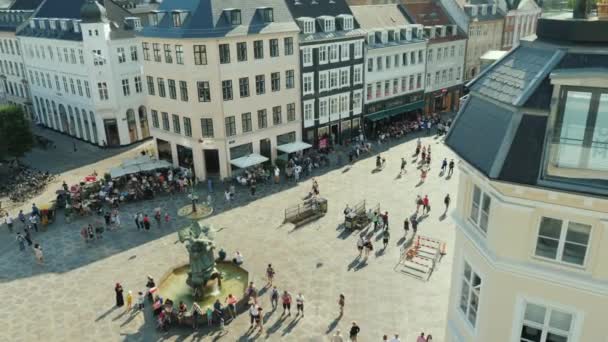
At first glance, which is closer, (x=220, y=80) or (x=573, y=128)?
(x=573, y=128)

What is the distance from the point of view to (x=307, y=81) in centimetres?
4738

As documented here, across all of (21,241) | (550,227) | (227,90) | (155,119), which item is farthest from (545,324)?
(155,119)

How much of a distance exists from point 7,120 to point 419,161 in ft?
129

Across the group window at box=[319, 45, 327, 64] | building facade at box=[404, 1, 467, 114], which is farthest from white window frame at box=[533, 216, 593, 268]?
building facade at box=[404, 1, 467, 114]

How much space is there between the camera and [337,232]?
107 ft

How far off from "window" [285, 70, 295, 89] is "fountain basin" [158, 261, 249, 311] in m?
22.1

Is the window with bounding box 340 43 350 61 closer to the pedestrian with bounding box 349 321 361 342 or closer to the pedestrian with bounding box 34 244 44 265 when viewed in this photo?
the pedestrian with bounding box 34 244 44 265

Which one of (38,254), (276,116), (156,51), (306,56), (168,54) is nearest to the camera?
(38,254)

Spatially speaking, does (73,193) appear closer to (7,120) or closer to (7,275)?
(7,275)

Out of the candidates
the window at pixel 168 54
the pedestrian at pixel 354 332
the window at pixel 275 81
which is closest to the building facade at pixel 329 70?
the window at pixel 275 81

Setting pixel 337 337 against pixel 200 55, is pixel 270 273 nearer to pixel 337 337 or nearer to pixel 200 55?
pixel 337 337

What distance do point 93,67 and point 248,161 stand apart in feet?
71.5

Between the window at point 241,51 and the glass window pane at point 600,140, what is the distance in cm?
3412

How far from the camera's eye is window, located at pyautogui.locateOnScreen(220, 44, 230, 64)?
39.9 meters
